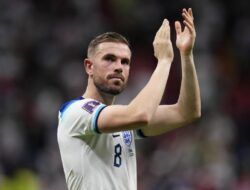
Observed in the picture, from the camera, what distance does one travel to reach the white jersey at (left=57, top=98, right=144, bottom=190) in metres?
5.72

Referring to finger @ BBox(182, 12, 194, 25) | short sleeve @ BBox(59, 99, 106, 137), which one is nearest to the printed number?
short sleeve @ BBox(59, 99, 106, 137)

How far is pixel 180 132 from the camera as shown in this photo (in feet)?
43.5

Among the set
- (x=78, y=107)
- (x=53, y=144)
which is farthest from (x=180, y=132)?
(x=78, y=107)

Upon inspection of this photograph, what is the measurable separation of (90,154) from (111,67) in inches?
23.6

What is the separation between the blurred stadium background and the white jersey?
557 cm

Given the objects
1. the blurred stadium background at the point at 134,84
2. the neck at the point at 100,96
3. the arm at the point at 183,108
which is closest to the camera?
the neck at the point at 100,96

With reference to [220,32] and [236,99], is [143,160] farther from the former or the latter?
[220,32]

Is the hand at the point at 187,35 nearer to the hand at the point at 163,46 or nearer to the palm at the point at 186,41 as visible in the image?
the palm at the point at 186,41

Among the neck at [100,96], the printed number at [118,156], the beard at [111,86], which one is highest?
the beard at [111,86]

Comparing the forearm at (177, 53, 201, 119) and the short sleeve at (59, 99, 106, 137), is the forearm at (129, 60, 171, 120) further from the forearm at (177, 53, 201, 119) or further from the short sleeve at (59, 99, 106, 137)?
the forearm at (177, 53, 201, 119)

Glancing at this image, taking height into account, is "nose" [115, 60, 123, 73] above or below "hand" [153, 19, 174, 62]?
below

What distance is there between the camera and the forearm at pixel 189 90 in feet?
20.2

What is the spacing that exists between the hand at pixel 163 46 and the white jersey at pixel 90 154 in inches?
19.7

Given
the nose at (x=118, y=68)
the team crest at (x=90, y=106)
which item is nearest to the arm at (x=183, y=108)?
the nose at (x=118, y=68)
